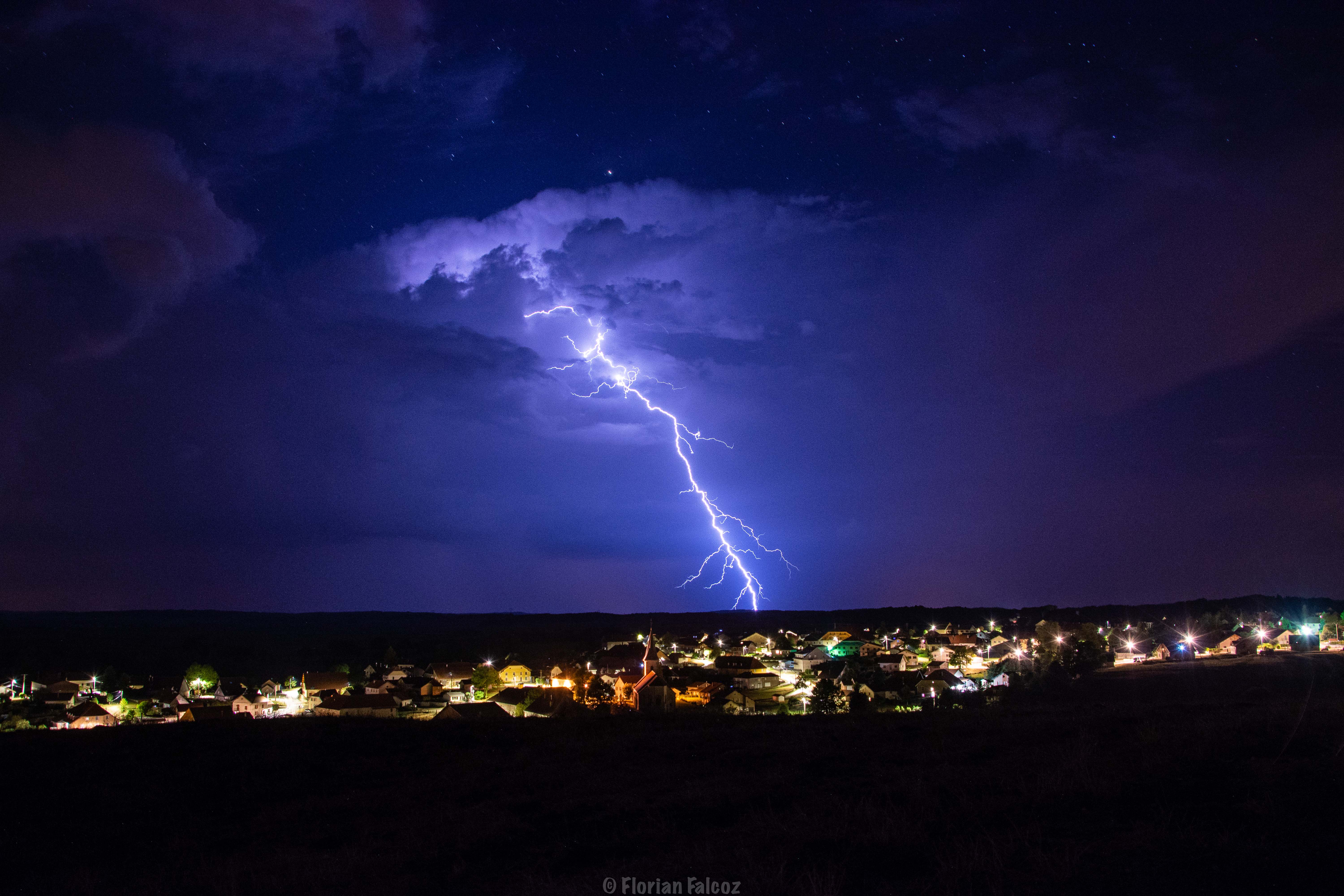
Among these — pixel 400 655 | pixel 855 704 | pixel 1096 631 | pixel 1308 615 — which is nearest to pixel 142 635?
pixel 400 655

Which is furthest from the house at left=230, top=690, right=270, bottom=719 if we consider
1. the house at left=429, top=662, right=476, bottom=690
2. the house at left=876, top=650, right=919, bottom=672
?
the house at left=876, top=650, right=919, bottom=672

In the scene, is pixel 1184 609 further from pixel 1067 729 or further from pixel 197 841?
pixel 197 841

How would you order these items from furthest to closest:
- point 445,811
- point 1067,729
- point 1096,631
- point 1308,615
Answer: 1. point 1308,615
2. point 1096,631
3. point 1067,729
4. point 445,811

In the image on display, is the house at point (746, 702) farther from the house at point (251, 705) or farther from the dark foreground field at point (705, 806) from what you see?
the house at point (251, 705)

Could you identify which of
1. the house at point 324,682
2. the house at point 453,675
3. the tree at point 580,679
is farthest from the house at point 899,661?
the house at point 324,682

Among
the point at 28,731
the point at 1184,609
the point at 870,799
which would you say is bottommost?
the point at 1184,609

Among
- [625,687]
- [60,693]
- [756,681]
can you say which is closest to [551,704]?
[625,687]

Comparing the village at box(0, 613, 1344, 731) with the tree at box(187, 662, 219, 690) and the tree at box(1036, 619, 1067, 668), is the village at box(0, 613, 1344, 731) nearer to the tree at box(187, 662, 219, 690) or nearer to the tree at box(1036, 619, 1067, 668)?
the tree at box(187, 662, 219, 690)
